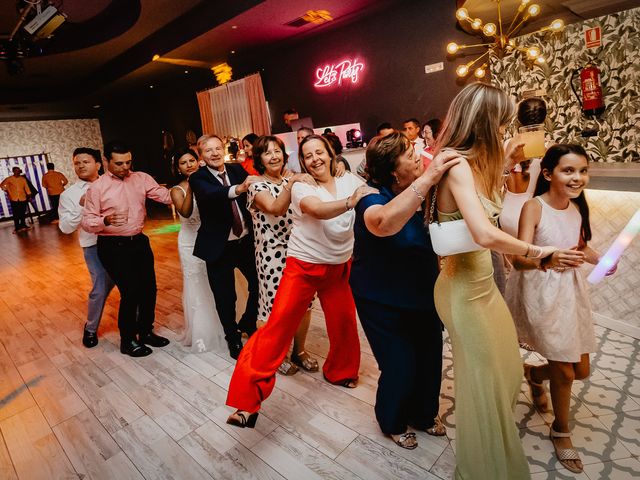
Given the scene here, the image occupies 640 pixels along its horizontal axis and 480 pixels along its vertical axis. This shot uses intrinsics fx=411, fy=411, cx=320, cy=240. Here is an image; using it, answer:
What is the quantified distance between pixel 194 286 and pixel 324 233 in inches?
57.5

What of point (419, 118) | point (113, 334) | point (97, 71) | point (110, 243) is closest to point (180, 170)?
point (110, 243)

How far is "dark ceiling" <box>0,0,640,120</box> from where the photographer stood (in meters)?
6.28

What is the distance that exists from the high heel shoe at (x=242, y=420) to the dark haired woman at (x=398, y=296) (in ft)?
2.10

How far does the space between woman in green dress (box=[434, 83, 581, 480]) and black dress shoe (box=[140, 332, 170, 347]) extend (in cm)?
261

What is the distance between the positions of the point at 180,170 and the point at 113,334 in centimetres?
175

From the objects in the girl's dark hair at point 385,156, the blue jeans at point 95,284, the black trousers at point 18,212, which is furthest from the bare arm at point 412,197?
the black trousers at point 18,212

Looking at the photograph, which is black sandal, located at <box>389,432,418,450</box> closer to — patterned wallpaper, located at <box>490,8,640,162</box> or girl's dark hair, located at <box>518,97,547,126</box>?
girl's dark hair, located at <box>518,97,547,126</box>

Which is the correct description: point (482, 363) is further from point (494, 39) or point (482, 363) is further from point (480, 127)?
point (494, 39)

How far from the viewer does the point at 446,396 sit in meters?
2.40

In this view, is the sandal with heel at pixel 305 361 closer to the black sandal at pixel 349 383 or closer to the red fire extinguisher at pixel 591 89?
the black sandal at pixel 349 383

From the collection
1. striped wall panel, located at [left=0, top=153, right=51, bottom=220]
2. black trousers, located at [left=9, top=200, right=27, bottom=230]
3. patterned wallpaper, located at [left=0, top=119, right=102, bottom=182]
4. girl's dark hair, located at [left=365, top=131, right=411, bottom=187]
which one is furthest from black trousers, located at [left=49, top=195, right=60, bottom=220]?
girl's dark hair, located at [left=365, top=131, right=411, bottom=187]

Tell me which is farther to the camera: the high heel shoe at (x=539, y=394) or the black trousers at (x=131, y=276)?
the black trousers at (x=131, y=276)

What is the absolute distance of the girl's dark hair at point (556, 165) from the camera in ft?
5.91

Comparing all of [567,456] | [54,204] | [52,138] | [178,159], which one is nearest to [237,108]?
[178,159]
